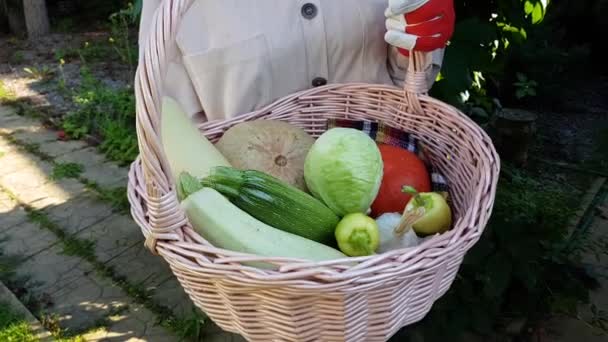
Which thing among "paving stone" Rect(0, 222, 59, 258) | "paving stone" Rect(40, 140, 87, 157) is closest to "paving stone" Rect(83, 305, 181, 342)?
"paving stone" Rect(0, 222, 59, 258)

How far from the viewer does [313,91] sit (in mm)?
1270

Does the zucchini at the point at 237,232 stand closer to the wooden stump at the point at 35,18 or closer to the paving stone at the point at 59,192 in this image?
the paving stone at the point at 59,192

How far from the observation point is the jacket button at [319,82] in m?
1.30

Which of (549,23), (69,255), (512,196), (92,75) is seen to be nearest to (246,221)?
(69,255)

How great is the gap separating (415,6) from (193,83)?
51cm

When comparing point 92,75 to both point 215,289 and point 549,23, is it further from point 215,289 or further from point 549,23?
point 215,289

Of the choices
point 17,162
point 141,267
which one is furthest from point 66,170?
point 141,267

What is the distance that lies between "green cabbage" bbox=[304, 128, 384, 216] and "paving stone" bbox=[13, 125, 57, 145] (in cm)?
231

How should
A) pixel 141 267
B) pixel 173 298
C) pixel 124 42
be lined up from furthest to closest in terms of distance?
pixel 124 42, pixel 141 267, pixel 173 298

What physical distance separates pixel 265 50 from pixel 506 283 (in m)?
0.73

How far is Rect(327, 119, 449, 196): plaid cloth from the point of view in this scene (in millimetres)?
1162

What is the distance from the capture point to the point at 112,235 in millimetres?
2168

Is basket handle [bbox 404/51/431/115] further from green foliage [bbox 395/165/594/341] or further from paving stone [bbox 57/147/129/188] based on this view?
paving stone [bbox 57/147/129/188]

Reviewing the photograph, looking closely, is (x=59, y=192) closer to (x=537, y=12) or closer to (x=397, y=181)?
(x=397, y=181)
